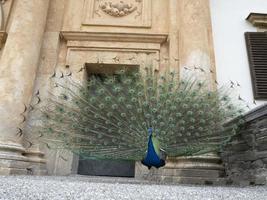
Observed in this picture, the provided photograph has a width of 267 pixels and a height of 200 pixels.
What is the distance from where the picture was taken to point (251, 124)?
403 cm

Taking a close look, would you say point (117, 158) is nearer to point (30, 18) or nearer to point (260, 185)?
point (260, 185)

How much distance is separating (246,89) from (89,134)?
375 centimetres

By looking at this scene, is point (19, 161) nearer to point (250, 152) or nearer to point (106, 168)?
point (106, 168)

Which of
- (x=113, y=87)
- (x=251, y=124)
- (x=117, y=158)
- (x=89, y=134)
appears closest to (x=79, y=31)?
(x=113, y=87)

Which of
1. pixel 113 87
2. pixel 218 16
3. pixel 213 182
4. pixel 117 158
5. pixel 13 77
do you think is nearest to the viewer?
pixel 117 158

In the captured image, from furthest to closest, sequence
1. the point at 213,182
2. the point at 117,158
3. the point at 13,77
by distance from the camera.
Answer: the point at 13,77 → the point at 213,182 → the point at 117,158

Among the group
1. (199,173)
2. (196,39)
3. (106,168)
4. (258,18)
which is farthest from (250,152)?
(258,18)

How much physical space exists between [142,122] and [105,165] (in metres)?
3.09

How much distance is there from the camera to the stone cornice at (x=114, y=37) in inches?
245

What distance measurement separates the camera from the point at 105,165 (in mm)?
6371

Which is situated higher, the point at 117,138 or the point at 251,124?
the point at 251,124

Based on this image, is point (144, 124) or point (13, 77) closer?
point (144, 124)

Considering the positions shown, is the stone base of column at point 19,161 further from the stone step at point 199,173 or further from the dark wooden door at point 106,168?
the stone step at point 199,173

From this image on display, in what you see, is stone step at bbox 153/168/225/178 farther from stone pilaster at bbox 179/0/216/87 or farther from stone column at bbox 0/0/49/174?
stone column at bbox 0/0/49/174
